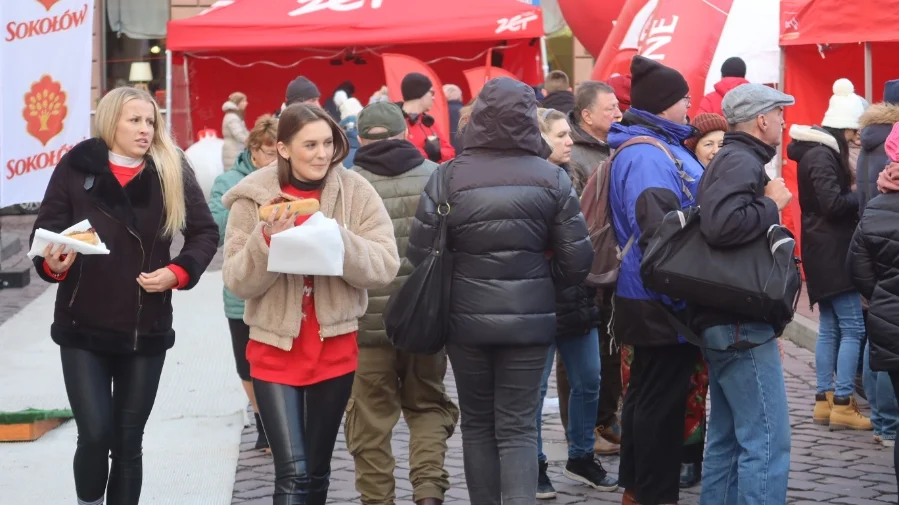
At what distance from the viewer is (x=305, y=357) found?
452cm

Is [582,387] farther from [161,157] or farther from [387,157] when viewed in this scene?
[161,157]

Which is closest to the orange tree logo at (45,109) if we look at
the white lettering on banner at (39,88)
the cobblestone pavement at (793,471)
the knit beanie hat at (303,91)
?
the white lettering on banner at (39,88)

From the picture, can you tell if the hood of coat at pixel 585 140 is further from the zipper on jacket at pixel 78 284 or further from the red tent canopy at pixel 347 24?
the red tent canopy at pixel 347 24

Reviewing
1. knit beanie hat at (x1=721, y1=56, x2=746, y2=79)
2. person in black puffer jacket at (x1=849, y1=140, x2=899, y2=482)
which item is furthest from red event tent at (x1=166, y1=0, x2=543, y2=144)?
person in black puffer jacket at (x1=849, y1=140, x2=899, y2=482)

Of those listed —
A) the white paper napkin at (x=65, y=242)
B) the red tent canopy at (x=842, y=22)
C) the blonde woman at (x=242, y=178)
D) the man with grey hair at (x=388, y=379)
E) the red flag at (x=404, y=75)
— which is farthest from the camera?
the red flag at (x=404, y=75)

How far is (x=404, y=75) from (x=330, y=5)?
Result: 196cm

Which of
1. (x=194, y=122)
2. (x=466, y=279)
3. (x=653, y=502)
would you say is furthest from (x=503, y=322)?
(x=194, y=122)

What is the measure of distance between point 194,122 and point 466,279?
13.5 meters

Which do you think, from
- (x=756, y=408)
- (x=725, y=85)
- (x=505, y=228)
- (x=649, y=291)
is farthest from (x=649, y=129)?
(x=725, y=85)

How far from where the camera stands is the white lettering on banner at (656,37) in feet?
38.9

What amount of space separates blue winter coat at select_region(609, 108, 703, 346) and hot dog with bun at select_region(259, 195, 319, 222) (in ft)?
4.51

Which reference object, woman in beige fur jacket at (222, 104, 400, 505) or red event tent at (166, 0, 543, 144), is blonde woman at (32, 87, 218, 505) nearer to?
woman in beige fur jacket at (222, 104, 400, 505)

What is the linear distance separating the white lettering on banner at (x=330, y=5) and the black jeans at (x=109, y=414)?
11.1 metres

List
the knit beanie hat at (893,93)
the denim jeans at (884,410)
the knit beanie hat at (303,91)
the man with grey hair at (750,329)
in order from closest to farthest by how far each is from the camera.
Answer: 1. the man with grey hair at (750,329)
2. the denim jeans at (884,410)
3. the knit beanie hat at (893,93)
4. the knit beanie hat at (303,91)
